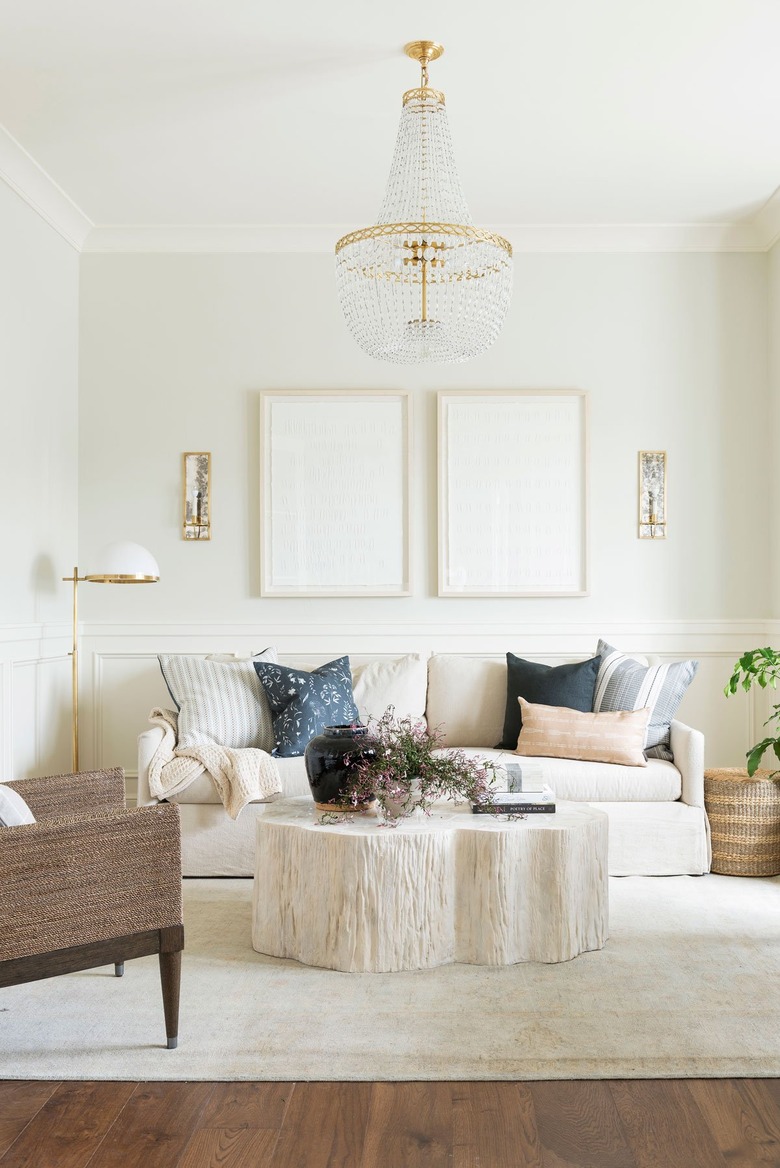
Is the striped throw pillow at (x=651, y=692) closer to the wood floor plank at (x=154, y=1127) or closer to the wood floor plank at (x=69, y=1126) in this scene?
the wood floor plank at (x=154, y=1127)

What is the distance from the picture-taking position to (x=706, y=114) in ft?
12.9

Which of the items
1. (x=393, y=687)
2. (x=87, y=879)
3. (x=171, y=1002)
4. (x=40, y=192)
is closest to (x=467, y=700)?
(x=393, y=687)

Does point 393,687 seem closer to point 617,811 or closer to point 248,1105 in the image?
point 617,811

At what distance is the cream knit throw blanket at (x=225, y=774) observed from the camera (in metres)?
4.02

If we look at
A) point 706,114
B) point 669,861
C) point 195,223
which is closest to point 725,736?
point 669,861

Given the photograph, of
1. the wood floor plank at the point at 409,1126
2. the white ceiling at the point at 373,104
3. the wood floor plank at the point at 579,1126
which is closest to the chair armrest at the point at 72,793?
the wood floor plank at the point at 409,1126

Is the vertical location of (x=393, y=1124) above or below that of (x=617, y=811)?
below

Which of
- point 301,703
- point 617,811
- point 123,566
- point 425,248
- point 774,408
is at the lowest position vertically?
point 617,811

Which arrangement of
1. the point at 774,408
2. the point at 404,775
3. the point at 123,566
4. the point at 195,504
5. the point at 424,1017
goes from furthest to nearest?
the point at 195,504 → the point at 774,408 → the point at 123,566 → the point at 404,775 → the point at 424,1017

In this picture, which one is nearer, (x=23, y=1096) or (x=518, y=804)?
(x=23, y=1096)

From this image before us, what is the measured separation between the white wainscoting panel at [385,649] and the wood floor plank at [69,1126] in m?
2.85

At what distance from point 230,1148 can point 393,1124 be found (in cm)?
35

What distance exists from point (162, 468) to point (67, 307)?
916mm

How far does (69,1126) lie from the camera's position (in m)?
2.16
